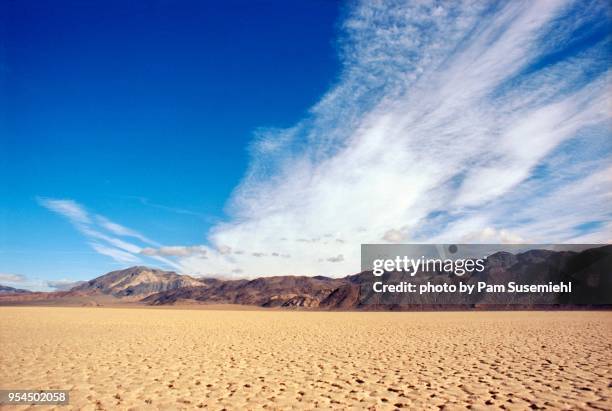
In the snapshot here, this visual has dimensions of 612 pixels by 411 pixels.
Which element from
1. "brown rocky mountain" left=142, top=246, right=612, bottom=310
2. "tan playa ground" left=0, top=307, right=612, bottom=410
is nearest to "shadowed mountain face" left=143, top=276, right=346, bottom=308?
"brown rocky mountain" left=142, top=246, right=612, bottom=310

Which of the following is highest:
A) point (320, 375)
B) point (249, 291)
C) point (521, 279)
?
point (521, 279)

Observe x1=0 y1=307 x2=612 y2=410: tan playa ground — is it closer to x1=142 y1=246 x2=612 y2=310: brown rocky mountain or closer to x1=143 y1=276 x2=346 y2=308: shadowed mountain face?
x1=142 y1=246 x2=612 y2=310: brown rocky mountain

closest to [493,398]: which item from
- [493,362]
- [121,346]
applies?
[493,362]

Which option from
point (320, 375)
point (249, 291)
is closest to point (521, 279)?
point (320, 375)

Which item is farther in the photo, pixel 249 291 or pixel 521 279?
pixel 249 291

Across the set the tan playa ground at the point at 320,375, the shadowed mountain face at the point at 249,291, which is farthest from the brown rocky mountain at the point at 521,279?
the tan playa ground at the point at 320,375

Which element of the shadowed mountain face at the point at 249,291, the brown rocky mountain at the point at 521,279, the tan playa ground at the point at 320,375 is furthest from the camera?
the shadowed mountain face at the point at 249,291

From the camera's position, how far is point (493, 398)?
22.0ft

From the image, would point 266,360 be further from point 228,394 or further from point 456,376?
point 456,376

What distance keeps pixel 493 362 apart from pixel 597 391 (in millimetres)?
3470

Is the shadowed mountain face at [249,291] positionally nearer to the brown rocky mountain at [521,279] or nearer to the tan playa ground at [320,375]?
the brown rocky mountain at [521,279]

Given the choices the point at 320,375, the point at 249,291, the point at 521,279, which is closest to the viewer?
the point at 320,375

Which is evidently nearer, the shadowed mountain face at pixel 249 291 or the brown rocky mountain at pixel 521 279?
the brown rocky mountain at pixel 521 279

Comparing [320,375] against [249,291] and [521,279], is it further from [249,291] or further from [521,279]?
[249,291]
